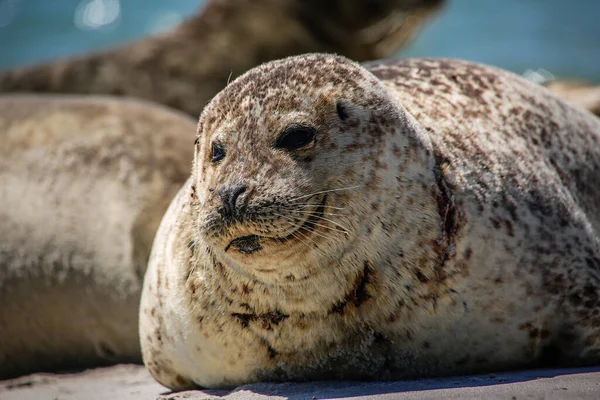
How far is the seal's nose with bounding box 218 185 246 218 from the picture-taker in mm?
2449

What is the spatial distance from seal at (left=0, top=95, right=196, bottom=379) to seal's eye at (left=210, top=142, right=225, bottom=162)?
1.81 metres

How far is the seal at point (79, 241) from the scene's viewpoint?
4.39 meters

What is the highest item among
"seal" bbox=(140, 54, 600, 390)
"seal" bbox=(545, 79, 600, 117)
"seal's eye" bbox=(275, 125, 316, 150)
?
"seal" bbox=(545, 79, 600, 117)

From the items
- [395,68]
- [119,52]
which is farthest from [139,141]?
[119,52]

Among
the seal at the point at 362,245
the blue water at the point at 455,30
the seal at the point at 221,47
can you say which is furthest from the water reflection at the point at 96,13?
the seal at the point at 362,245

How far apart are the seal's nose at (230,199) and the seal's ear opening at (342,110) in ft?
1.38

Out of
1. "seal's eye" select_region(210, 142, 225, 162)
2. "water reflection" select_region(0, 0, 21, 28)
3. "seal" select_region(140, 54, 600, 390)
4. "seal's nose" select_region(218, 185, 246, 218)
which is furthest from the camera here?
"water reflection" select_region(0, 0, 21, 28)

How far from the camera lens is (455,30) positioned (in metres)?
26.4

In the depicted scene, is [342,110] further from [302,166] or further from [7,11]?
[7,11]

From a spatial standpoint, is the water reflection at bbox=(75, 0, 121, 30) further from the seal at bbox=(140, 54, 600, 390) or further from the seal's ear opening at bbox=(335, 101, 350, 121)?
the seal's ear opening at bbox=(335, 101, 350, 121)

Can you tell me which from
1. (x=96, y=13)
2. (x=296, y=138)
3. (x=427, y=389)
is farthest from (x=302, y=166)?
(x=96, y=13)

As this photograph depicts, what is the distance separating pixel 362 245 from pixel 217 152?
558 millimetres

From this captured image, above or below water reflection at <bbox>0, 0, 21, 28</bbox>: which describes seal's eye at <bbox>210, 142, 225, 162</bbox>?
below

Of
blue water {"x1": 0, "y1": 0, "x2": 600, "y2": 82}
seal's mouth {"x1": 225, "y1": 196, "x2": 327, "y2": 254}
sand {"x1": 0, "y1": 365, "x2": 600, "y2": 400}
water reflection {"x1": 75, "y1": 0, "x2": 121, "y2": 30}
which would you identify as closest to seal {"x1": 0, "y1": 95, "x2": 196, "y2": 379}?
sand {"x1": 0, "y1": 365, "x2": 600, "y2": 400}
